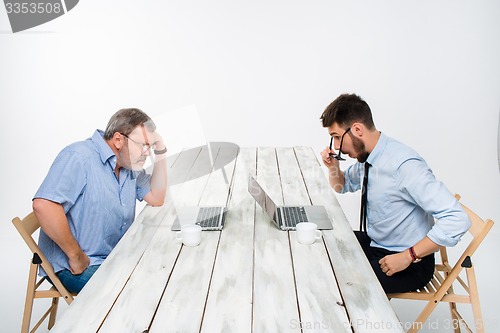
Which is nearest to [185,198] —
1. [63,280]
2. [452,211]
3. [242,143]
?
[63,280]

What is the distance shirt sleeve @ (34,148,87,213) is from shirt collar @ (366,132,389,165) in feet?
3.94

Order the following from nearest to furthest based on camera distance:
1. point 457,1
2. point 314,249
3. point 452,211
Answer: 1. point 314,249
2. point 452,211
3. point 457,1

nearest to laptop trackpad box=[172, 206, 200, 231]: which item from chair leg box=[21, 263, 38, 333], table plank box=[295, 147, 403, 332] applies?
table plank box=[295, 147, 403, 332]

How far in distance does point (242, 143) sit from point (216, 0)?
1199 millimetres

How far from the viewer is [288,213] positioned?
2.06 m

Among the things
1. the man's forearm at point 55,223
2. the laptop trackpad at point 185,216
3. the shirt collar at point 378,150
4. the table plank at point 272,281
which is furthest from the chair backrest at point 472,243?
the man's forearm at point 55,223

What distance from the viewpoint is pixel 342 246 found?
176cm

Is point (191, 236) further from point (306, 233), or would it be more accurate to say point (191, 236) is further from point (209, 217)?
point (306, 233)

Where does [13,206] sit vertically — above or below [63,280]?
below

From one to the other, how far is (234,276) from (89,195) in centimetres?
87

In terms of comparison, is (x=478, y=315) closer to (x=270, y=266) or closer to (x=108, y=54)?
(x=270, y=266)

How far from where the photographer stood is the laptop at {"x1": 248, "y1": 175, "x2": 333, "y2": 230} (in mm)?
1947

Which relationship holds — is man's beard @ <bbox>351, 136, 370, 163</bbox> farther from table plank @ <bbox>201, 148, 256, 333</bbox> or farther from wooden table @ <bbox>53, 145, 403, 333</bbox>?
table plank @ <bbox>201, 148, 256, 333</bbox>

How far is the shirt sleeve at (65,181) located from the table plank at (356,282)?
983 millimetres
